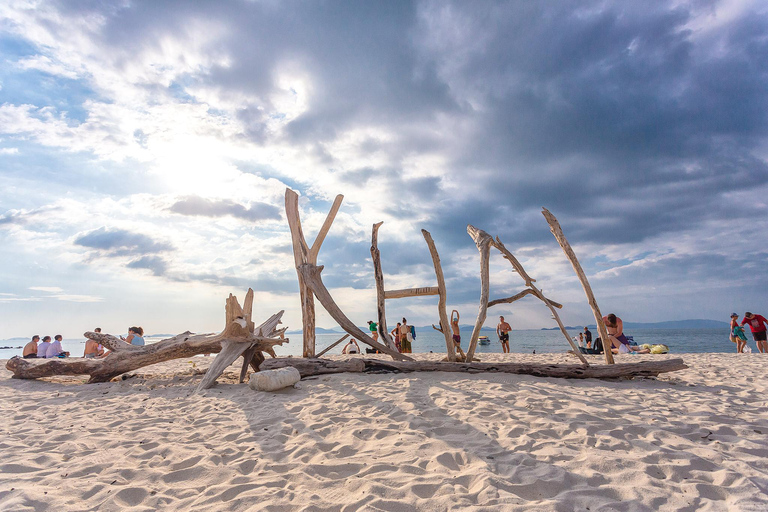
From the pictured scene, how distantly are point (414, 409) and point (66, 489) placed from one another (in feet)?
11.4

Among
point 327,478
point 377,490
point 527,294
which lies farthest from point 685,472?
point 527,294

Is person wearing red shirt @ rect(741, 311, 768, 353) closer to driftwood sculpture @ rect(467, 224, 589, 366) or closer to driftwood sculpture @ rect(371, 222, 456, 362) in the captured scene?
driftwood sculpture @ rect(467, 224, 589, 366)

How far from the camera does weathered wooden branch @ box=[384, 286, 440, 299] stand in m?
8.80

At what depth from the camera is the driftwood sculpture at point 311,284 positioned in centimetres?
833

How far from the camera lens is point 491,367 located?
7.57 m

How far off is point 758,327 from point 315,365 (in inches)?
603

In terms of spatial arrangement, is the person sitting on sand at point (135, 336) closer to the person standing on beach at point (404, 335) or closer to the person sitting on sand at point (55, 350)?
the person sitting on sand at point (55, 350)

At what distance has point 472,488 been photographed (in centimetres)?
279

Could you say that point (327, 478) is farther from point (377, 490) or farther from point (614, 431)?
point (614, 431)

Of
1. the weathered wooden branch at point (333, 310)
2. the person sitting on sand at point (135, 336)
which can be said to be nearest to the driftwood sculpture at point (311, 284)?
the weathered wooden branch at point (333, 310)

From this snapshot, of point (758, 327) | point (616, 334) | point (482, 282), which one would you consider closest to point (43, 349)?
point (482, 282)

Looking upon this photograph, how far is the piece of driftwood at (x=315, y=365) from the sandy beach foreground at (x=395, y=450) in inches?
46.0

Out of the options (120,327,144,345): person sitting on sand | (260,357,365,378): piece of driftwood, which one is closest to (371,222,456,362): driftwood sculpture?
(260,357,365,378): piece of driftwood

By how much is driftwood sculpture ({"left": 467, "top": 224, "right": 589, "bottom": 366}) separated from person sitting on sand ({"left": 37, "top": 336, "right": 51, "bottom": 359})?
17.1 m
